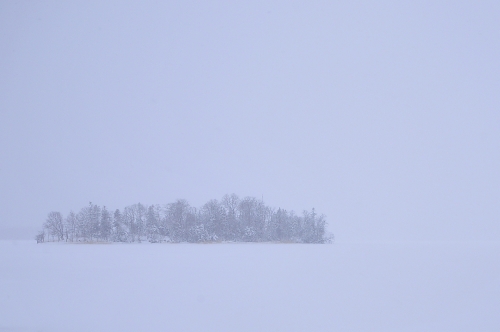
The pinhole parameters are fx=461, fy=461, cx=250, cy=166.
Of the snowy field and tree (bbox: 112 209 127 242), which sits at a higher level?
tree (bbox: 112 209 127 242)

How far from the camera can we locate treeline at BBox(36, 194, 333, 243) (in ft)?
219

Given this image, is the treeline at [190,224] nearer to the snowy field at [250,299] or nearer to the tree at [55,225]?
the tree at [55,225]

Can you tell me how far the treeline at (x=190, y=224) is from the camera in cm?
6688

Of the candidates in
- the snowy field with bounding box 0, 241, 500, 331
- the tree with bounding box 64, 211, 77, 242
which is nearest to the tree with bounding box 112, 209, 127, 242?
the tree with bounding box 64, 211, 77, 242

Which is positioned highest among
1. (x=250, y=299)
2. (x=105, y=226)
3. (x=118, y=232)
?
(x=105, y=226)

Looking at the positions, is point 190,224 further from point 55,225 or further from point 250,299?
point 250,299

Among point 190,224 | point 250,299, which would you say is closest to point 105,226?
point 190,224

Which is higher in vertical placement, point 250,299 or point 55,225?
point 55,225

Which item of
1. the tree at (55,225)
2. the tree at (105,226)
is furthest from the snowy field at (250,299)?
the tree at (55,225)

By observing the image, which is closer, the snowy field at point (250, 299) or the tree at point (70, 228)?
the snowy field at point (250, 299)

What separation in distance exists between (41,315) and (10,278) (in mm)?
8670

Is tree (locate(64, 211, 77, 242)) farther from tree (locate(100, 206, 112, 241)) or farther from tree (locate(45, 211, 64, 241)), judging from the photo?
tree (locate(100, 206, 112, 241))

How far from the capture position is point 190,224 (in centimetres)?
6800

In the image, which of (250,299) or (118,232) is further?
(118,232)
